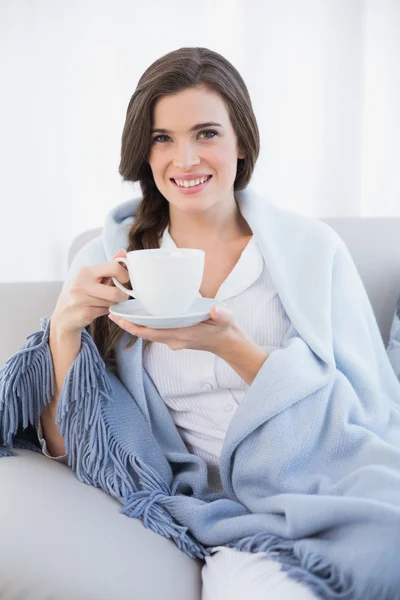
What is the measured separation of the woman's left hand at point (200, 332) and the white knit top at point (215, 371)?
210mm

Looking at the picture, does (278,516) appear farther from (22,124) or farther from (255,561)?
(22,124)

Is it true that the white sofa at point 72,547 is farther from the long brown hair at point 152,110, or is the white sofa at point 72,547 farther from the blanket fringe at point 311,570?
the long brown hair at point 152,110

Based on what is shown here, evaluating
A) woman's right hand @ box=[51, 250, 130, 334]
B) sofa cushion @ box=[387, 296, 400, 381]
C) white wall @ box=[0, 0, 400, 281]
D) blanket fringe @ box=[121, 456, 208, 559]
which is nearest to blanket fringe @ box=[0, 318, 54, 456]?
woman's right hand @ box=[51, 250, 130, 334]

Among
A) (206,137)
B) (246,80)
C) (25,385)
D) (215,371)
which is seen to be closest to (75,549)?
(25,385)

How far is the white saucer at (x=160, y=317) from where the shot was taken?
942mm

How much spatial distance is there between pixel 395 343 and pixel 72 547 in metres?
0.87

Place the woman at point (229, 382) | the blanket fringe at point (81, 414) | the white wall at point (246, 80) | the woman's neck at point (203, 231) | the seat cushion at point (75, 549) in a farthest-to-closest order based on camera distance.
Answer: the white wall at point (246, 80), the woman's neck at point (203, 231), the blanket fringe at point (81, 414), the woman at point (229, 382), the seat cushion at point (75, 549)

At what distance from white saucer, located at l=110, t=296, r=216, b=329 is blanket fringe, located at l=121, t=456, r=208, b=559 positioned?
1.07 ft

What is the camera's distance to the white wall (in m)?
2.09

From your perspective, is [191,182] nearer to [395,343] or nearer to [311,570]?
[395,343]

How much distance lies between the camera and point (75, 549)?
100 centimetres

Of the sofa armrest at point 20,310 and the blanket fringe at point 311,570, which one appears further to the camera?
the sofa armrest at point 20,310

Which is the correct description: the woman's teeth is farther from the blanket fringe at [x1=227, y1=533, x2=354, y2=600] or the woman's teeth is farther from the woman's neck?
the blanket fringe at [x1=227, y1=533, x2=354, y2=600]

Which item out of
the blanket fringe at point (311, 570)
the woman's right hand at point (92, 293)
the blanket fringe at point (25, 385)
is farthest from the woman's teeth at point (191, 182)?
the blanket fringe at point (311, 570)
